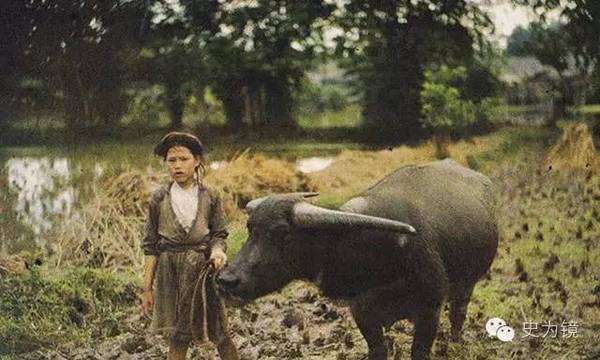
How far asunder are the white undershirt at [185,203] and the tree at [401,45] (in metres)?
0.77

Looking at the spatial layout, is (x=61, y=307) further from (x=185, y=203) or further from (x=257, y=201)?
(x=257, y=201)

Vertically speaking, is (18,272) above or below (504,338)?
above

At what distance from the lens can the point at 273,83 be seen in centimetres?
379

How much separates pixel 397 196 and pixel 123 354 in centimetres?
126

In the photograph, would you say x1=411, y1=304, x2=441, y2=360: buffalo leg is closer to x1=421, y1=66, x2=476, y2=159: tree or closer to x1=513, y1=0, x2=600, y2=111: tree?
x1=421, y1=66, x2=476, y2=159: tree

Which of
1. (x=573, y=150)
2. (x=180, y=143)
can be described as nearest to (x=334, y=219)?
(x=180, y=143)

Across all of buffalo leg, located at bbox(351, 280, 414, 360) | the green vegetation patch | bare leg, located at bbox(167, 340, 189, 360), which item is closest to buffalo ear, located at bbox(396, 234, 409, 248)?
buffalo leg, located at bbox(351, 280, 414, 360)

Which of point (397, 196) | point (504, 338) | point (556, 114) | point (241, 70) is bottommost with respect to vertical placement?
point (504, 338)

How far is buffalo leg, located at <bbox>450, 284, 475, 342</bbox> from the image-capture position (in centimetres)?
365

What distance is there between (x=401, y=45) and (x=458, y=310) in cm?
108

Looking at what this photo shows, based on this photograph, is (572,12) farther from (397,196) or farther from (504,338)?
(504,338)

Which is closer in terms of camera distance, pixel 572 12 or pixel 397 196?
pixel 397 196

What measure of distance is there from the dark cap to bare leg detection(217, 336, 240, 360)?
741 mm

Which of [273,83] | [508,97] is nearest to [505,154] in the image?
[508,97]
